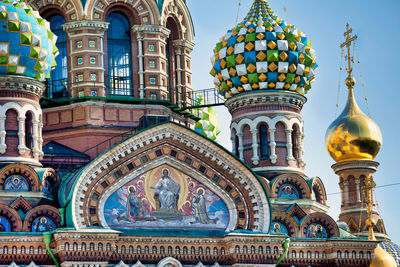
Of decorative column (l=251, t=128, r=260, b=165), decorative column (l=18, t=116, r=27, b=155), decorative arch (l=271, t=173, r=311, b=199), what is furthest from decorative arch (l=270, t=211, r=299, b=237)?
decorative column (l=18, t=116, r=27, b=155)

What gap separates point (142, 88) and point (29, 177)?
512cm

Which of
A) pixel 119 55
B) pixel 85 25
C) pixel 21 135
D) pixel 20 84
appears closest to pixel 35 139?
pixel 21 135

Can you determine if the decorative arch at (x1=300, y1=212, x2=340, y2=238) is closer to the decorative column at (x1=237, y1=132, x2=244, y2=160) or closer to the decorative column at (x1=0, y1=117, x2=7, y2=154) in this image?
the decorative column at (x1=237, y1=132, x2=244, y2=160)

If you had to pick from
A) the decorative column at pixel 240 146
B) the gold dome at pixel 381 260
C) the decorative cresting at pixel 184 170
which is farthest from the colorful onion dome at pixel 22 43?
the gold dome at pixel 381 260

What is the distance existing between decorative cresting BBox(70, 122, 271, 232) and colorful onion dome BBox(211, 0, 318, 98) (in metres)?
3.15

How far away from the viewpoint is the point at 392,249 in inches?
1384

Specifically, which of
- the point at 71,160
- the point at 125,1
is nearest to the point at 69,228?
the point at 71,160

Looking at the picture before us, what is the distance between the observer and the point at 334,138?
34750 mm

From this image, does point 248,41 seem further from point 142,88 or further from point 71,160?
point 71,160

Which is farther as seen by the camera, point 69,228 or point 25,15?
point 25,15

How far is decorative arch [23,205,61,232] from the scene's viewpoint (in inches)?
1153

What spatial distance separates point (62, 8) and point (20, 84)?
398 centimetres

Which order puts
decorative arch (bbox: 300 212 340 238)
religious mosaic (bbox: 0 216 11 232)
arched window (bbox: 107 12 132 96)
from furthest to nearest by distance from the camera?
arched window (bbox: 107 12 132 96) < decorative arch (bbox: 300 212 340 238) < religious mosaic (bbox: 0 216 11 232)

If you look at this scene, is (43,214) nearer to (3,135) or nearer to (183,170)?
(3,135)
